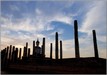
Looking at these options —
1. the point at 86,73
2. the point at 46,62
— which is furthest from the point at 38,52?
the point at 86,73

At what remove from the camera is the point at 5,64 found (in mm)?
16453

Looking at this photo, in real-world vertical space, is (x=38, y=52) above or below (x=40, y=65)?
above

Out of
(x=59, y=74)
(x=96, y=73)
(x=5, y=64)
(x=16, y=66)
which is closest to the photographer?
(x=96, y=73)

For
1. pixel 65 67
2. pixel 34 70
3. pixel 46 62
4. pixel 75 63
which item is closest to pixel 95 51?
pixel 75 63

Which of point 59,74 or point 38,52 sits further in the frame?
point 38,52

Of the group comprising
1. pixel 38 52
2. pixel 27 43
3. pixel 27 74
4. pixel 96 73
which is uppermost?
pixel 27 43

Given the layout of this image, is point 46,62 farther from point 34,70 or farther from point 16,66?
point 16,66

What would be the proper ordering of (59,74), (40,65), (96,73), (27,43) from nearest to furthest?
(96,73), (59,74), (40,65), (27,43)

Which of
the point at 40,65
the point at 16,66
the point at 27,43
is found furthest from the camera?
the point at 27,43

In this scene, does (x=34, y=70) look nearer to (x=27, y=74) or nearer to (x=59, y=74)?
(x=27, y=74)

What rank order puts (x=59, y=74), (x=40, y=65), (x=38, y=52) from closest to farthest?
(x=59, y=74)
(x=40, y=65)
(x=38, y=52)

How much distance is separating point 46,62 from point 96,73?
4.97m

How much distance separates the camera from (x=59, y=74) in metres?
9.30

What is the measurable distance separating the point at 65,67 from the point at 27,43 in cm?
1110
